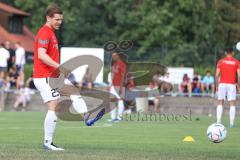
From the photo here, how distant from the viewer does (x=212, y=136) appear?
570 inches

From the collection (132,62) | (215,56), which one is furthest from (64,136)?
(215,56)

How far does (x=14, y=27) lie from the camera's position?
6494cm

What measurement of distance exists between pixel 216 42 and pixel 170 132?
36.5 metres

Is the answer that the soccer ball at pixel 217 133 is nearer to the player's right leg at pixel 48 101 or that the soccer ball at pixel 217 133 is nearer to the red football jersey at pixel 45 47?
the player's right leg at pixel 48 101

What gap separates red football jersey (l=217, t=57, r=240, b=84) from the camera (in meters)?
23.3

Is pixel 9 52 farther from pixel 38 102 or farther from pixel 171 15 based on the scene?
pixel 171 15

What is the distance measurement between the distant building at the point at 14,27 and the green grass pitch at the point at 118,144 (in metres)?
40.7

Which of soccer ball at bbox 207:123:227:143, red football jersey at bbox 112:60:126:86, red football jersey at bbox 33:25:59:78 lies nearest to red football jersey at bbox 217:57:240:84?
red football jersey at bbox 112:60:126:86

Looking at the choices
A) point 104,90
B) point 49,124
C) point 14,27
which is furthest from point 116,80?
point 14,27

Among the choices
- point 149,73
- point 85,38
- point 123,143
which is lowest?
point 123,143

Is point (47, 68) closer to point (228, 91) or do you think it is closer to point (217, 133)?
point (217, 133)

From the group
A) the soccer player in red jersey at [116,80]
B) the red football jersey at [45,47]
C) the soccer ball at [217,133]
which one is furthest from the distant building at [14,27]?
the red football jersey at [45,47]

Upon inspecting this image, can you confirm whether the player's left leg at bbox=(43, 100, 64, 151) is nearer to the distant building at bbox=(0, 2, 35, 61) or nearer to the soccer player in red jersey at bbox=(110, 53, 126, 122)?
the soccer player in red jersey at bbox=(110, 53, 126, 122)

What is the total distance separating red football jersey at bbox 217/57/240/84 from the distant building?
38.1 meters
